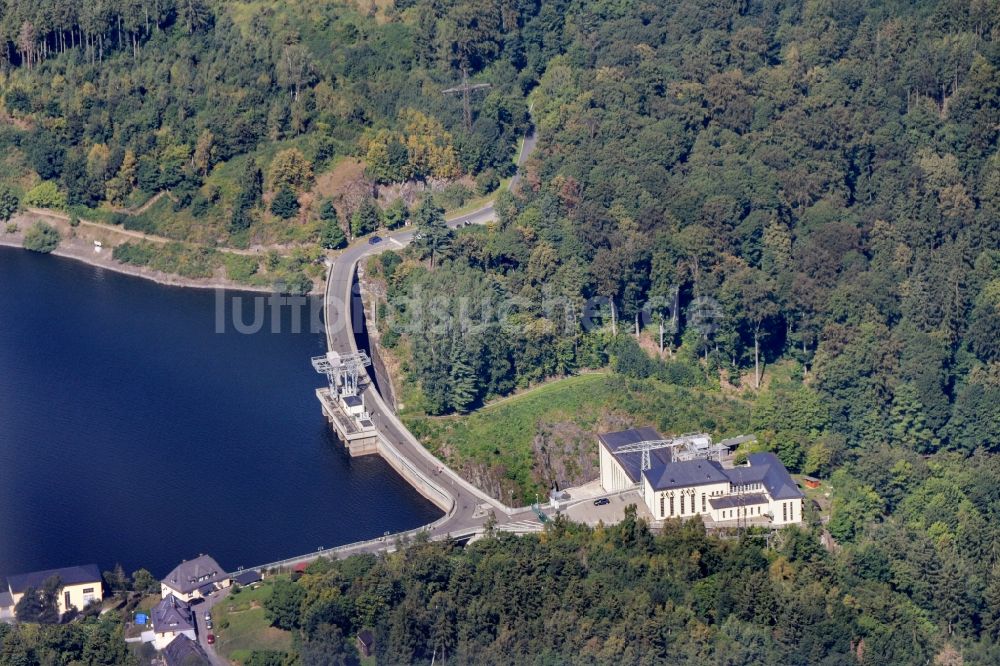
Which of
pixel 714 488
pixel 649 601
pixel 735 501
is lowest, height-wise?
pixel 649 601

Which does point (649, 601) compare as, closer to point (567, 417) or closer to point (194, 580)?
point (194, 580)

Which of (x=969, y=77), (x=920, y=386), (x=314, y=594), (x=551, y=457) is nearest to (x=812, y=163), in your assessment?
(x=969, y=77)

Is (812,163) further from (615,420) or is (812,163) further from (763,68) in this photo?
(615,420)

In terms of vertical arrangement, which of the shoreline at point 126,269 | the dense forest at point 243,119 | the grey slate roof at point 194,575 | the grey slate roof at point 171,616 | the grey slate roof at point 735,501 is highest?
the dense forest at point 243,119

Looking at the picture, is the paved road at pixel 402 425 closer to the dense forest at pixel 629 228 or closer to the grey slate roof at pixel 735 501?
the dense forest at pixel 629 228

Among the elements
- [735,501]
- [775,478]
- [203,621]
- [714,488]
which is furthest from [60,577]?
[775,478]

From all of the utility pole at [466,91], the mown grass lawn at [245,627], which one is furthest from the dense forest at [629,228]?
the mown grass lawn at [245,627]
